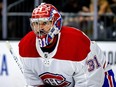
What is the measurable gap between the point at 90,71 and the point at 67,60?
0.68ft

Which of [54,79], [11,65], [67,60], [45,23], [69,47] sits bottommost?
[11,65]

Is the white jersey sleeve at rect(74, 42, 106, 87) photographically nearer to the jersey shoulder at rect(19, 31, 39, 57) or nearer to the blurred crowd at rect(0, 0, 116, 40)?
the jersey shoulder at rect(19, 31, 39, 57)

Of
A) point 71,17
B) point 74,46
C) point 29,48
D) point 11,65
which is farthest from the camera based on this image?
point 71,17

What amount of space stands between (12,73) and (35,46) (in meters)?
2.66

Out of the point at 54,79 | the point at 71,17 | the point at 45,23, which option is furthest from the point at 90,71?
the point at 71,17

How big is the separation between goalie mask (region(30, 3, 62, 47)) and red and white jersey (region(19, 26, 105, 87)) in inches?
3.5

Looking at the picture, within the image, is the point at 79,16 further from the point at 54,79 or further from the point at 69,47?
the point at 69,47

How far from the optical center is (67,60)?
4023 millimetres

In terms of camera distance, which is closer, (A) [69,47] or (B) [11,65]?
(A) [69,47]

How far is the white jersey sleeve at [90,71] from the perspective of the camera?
13.2 feet

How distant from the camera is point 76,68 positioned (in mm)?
4031

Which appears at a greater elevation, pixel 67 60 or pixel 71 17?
pixel 67 60

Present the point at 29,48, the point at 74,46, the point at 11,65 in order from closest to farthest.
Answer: the point at 74,46
the point at 29,48
the point at 11,65

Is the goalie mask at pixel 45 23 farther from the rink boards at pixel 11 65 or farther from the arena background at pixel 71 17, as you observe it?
the arena background at pixel 71 17
